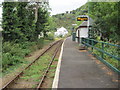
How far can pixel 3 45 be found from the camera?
16703 mm

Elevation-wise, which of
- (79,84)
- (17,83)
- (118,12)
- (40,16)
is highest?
(40,16)

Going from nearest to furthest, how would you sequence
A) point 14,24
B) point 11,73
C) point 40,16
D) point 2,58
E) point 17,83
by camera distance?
point 17,83 < point 11,73 < point 2,58 < point 14,24 < point 40,16

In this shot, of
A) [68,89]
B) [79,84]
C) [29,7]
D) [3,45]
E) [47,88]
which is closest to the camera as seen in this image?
[68,89]

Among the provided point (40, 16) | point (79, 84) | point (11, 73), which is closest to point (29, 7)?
point (40, 16)

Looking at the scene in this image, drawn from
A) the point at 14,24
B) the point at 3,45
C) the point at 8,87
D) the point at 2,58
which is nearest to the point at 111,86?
the point at 8,87

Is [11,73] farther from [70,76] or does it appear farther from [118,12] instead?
[118,12]

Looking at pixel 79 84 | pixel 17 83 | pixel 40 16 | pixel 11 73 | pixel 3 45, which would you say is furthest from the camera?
pixel 40 16

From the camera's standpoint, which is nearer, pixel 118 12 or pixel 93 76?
pixel 118 12

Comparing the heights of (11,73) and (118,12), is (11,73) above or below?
below

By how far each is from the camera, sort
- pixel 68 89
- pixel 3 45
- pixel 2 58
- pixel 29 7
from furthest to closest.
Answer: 1. pixel 29 7
2. pixel 3 45
3. pixel 2 58
4. pixel 68 89

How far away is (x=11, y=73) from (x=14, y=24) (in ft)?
28.5

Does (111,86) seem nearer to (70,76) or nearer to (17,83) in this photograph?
(70,76)

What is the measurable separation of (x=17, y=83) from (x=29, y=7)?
24251 millimetres

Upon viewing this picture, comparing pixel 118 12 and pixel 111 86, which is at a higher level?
pixel 118 12
